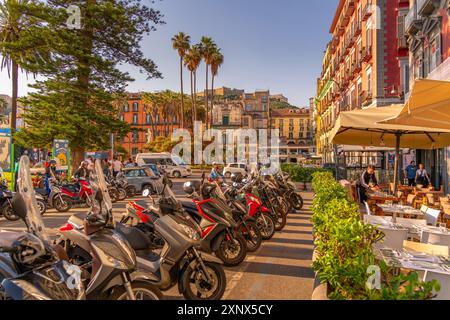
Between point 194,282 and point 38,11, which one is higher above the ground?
point 38,11

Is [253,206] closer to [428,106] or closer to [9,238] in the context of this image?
[428,106]

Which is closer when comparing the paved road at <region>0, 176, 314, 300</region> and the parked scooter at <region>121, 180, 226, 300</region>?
the parked scooter at <region>121, 180, 226, 300</region>

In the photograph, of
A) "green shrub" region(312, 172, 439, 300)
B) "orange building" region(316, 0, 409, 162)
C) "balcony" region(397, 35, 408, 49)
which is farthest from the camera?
"orange building" region(316, 0, 409, 162)

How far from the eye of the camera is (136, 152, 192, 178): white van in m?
32.7

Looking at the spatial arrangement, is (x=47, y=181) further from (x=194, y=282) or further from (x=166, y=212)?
(x=194, y=282)

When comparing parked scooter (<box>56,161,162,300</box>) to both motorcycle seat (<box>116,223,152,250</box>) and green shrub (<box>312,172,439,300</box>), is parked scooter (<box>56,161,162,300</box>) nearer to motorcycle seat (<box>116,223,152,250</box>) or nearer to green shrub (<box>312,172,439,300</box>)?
motorcycle seat (<box>116,223,152,250</box>)

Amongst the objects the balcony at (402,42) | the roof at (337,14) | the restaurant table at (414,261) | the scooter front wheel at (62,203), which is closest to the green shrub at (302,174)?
the balcony at (402,42)

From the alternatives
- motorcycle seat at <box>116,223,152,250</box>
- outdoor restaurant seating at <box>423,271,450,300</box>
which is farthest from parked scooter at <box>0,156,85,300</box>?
outdoor restaurant seating at <box>423,271,450,300</box>

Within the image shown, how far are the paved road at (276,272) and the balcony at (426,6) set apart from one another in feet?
40.8

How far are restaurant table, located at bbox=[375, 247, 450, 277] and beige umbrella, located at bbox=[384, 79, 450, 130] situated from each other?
93.1 inches

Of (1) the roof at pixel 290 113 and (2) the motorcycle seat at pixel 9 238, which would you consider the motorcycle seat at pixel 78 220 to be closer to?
(2) the motorcycle seat at pixel 9 238

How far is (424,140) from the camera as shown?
10578 mm

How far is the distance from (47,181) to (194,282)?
10.9 metres

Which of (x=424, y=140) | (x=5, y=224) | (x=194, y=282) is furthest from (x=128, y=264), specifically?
(x=424, y=140)
